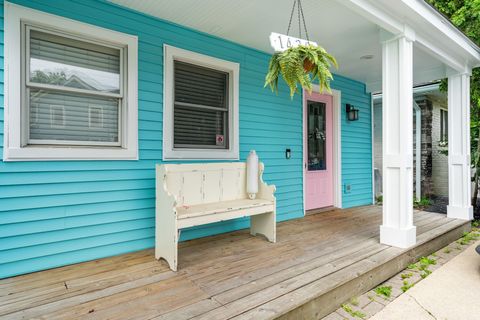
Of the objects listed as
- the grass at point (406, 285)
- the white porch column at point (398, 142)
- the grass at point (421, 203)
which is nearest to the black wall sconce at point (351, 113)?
the white porch column at point (398, 142)

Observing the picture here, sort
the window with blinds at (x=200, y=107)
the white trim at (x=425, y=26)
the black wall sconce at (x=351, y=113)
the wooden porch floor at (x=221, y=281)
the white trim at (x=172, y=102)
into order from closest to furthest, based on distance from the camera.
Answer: the wooden porch floor at (x=221, y=281) → the white trim at (x=425, y=26) → the white trim at (x=172, y=102) → the window with blinds at (x=200, y=107) → the black wall sconce at (x=351, y=113)

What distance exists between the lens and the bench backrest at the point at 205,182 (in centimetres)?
264

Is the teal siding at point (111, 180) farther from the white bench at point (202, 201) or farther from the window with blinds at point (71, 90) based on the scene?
the white bench at point (202, 201)

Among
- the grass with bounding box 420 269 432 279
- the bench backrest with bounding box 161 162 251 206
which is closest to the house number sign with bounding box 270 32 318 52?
the bench backrest with bounding box 161 162 251 206

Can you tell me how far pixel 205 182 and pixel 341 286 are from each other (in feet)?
5.11

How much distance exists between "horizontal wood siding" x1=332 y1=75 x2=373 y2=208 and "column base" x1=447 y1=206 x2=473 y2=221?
1346 millimetres

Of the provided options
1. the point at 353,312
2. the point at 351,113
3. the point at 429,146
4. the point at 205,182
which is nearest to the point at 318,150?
the point at 351,113

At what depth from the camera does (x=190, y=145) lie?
311cm

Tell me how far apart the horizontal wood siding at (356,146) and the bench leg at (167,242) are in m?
3.47

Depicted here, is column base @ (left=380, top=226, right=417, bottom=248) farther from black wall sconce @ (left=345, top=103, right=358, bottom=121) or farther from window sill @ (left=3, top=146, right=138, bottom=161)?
window sill @ (left=3, top=146, right=138, bottom=161)

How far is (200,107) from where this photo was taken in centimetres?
317

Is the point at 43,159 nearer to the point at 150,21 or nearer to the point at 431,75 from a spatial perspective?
the point at 150,21

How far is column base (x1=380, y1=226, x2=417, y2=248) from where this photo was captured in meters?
2.74

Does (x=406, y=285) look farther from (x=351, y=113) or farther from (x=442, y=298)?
(x=351, y=113)
